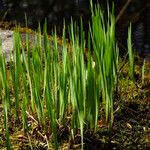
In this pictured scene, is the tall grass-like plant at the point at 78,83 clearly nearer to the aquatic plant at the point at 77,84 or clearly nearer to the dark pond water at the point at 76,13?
the aquatic plant at the point at 77,84

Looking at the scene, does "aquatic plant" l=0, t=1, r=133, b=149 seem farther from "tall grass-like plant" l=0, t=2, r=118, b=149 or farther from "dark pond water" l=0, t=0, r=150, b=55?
"dark pond water" l=0, t=0, r=150, b=55

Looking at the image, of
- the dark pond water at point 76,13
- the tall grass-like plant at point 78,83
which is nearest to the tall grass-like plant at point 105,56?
the tall grass-like plant at point 78,83

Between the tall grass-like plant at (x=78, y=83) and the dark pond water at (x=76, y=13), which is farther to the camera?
the dark pond water at (x=76, y=13)

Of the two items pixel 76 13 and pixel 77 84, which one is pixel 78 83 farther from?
pixel 76 13

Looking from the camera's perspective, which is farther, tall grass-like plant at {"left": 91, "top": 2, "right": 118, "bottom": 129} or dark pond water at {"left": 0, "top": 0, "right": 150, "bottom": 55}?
dark pond water at {"left": 0, "top": 0, "right": 150, "bottom": 55}

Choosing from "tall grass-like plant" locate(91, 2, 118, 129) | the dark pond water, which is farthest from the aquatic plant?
the dark pond water

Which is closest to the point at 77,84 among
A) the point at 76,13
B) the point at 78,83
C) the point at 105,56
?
the point at 78,83

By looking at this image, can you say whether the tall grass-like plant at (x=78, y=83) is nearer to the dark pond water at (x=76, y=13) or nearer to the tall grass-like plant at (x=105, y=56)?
the tall grass-like plant at (x=105, y=56)

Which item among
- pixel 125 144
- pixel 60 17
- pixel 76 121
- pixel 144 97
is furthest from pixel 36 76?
pixel 60 17
